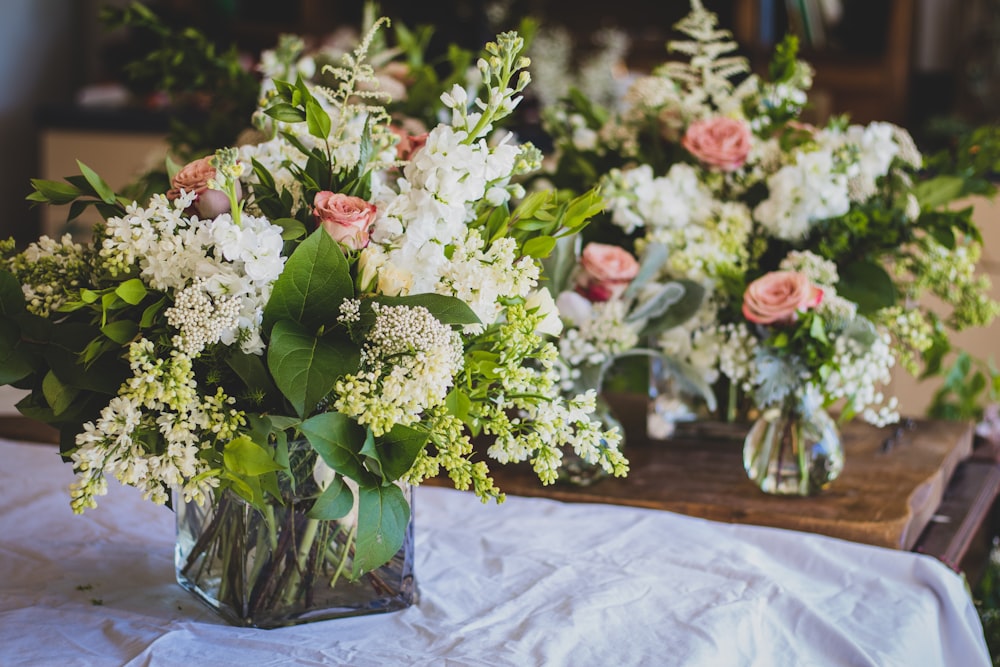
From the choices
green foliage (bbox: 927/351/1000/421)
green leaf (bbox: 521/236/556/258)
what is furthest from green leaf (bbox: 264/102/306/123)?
green foliage (bbox: 927/351/1000/421)

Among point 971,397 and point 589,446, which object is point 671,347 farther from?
point 971,397

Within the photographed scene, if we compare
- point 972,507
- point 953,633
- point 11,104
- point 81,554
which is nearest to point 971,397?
point 972,507

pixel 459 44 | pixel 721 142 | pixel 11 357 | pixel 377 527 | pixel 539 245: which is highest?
pixel 459 44

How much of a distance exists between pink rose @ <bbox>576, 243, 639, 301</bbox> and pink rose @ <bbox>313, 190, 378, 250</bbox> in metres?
0.52

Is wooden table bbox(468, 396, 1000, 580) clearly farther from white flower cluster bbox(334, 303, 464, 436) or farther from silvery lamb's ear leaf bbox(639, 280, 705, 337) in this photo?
white flower cluster bbox(334, 303, 464, 436)

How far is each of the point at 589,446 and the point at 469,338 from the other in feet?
0.45

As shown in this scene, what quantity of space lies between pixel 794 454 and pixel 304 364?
0.73 m

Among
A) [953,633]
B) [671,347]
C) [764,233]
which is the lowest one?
[953,633]

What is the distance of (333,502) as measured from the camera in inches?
34.3

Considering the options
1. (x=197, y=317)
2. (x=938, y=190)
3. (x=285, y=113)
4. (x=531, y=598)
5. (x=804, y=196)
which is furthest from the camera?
(x=938, y=190)

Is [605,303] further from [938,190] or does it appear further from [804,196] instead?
[938,190]

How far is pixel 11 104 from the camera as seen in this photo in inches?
189

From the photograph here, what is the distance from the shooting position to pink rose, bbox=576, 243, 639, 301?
4.43 feet

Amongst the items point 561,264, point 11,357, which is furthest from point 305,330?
point 561,264
